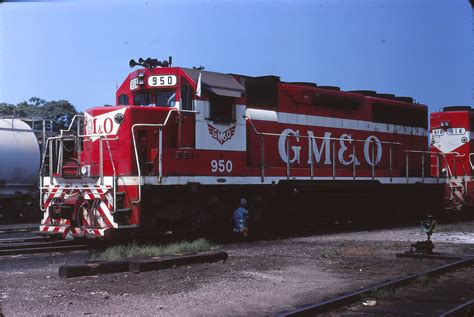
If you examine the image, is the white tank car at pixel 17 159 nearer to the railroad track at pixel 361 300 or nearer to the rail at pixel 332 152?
the rail at pixel 332 152

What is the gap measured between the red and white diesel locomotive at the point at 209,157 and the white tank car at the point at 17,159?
665cm

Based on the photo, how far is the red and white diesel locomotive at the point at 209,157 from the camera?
37.6 ft

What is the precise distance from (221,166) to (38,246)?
4.04 meters

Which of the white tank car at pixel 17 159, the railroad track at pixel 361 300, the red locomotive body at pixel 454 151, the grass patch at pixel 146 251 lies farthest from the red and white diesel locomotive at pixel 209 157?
the white tank car at pixel 17 159

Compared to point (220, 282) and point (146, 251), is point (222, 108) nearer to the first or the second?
point (146, 251)

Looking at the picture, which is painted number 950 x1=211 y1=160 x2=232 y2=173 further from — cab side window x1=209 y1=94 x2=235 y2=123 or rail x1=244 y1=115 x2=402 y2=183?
rail x1=244 y1=115 x2=402 y2=183

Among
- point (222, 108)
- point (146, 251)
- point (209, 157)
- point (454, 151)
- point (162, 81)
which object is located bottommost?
point (146, 251)

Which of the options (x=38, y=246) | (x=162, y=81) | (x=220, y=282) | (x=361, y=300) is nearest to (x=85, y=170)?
(x=38, y=246)

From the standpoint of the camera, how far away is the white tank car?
18984 millimetres

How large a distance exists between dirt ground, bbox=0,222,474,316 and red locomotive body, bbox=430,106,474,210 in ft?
27.1

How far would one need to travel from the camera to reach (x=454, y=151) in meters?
20.9

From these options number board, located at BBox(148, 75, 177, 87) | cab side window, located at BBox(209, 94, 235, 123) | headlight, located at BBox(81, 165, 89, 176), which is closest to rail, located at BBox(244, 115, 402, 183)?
cab side window, located at BBox(209, 94, 235, 123)

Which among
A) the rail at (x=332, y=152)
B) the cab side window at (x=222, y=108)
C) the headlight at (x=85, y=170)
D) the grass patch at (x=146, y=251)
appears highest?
the cab side window at (x=222, y=108)

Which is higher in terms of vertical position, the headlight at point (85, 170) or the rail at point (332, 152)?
the rail at point (332, 152)
